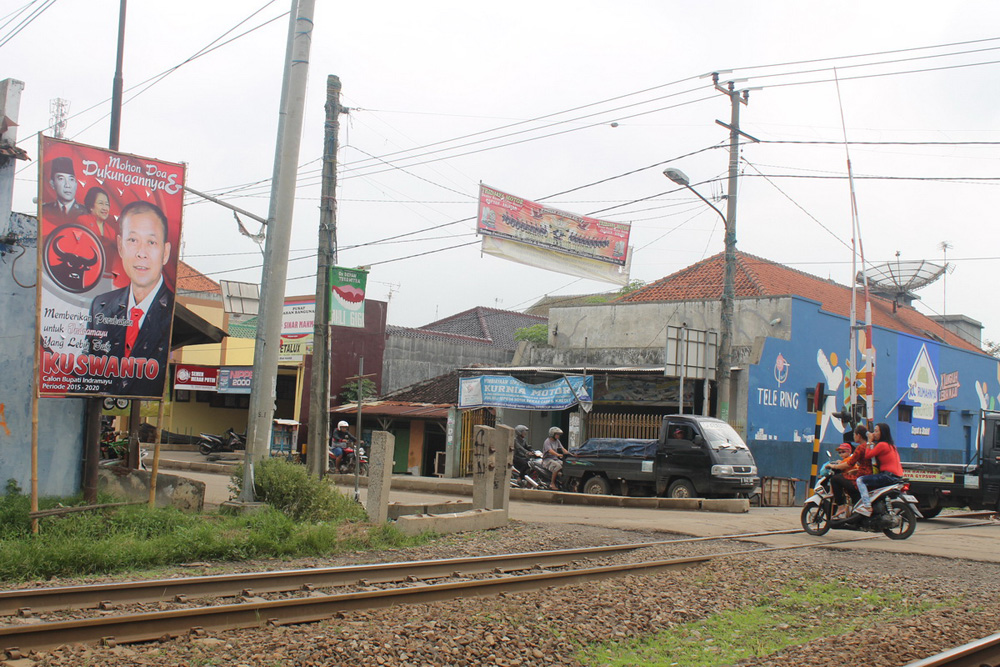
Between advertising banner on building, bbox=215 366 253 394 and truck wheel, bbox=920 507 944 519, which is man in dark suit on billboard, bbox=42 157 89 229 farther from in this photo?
advertising banner on building, bbox=215 366 253 394

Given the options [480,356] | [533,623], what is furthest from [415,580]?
[480,356]

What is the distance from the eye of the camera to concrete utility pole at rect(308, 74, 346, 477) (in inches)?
563

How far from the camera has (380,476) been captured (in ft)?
39.3

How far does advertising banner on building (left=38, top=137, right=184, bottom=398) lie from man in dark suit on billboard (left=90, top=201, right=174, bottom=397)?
0.5 inches

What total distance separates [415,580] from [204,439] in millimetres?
24079

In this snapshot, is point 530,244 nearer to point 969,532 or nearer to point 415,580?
point 969,532

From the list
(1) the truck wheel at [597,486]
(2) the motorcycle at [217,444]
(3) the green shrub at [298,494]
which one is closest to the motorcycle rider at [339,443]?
(2) the motorcycle at [217,444]

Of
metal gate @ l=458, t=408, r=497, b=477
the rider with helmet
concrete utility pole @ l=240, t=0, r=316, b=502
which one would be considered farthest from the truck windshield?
metal gate @ l=458, t=408, r=497, b=477

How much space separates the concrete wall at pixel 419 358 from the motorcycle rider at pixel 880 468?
2367cm

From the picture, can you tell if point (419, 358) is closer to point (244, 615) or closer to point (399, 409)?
point (399, 409)

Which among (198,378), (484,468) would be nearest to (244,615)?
(484,468)

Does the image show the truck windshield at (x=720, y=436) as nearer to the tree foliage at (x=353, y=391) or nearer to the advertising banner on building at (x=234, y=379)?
the tree foliage at (x=353, y=391)

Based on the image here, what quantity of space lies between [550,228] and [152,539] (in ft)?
47.6

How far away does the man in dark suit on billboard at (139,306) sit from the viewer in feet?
35.3
